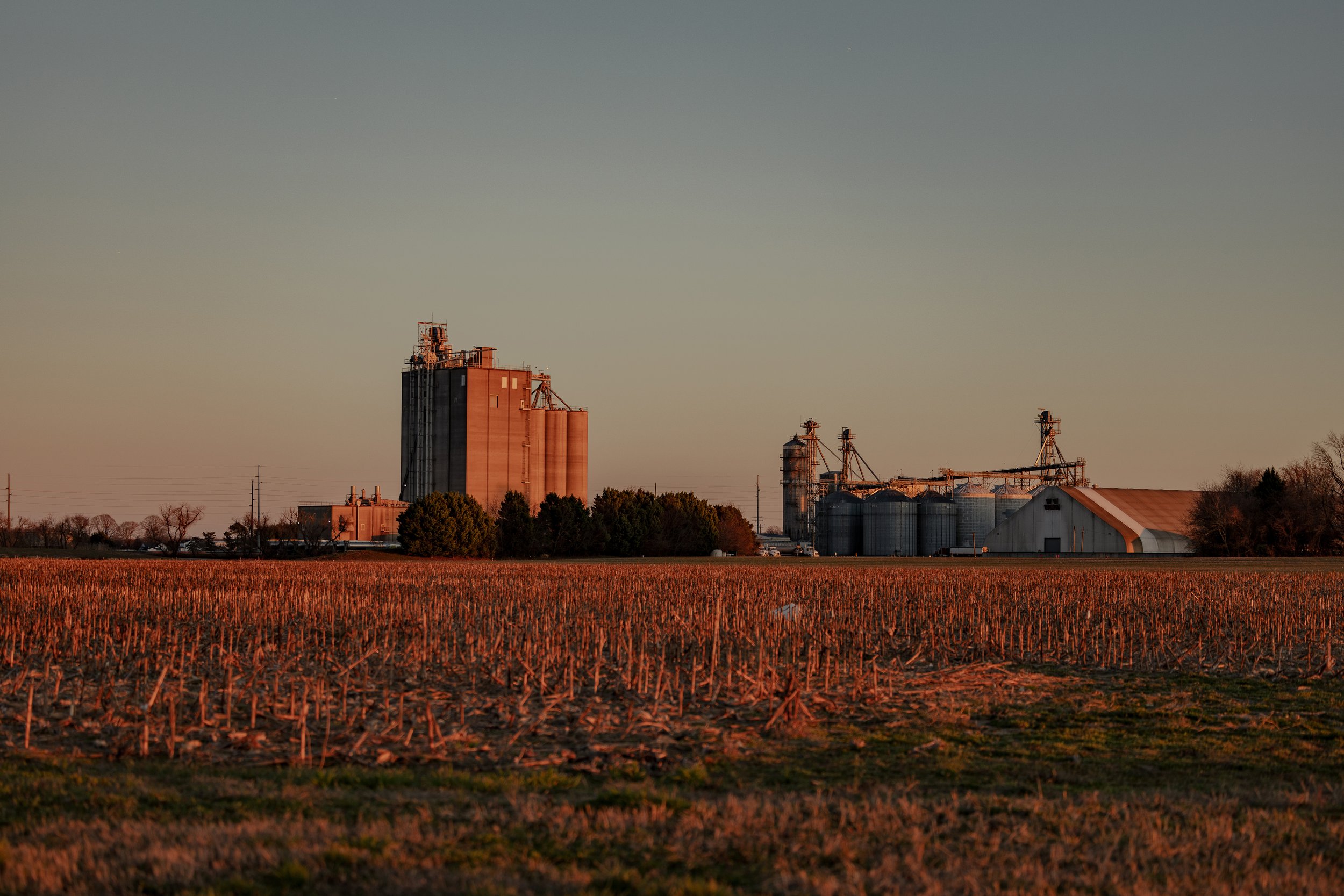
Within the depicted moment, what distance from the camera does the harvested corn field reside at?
8.45m

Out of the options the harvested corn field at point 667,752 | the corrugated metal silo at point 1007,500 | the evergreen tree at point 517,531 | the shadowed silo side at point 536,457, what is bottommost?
the harvested corn field at point 667,752

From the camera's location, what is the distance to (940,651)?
23.0 metres

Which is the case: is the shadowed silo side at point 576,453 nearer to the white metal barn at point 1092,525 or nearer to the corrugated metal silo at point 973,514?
the corrugated metal silo at point 973,514

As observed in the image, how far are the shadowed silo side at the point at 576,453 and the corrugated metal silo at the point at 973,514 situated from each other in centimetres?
3600

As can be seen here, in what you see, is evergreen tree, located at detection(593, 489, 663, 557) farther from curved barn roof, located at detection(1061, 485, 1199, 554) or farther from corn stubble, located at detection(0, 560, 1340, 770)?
corn stubble, located at detection(0, 560, 1340, 770)

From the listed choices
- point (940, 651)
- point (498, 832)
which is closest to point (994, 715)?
point (940, 651)

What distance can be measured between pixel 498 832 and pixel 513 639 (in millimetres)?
12993

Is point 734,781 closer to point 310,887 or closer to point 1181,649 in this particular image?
point 310,887

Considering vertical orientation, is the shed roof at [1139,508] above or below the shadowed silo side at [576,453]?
below

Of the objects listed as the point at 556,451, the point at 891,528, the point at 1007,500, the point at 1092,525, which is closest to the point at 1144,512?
the point at 1092,525

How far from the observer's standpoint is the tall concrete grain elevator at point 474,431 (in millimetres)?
108688

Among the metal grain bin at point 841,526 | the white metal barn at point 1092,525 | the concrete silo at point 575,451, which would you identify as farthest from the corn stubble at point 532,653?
the metal grain bin at point 841,526

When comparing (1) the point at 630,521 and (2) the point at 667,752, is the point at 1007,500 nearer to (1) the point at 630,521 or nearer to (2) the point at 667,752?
(1) the point at 630,521

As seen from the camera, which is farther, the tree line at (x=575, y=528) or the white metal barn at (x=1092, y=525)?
the white metal barn at (x=1092, y=525)
